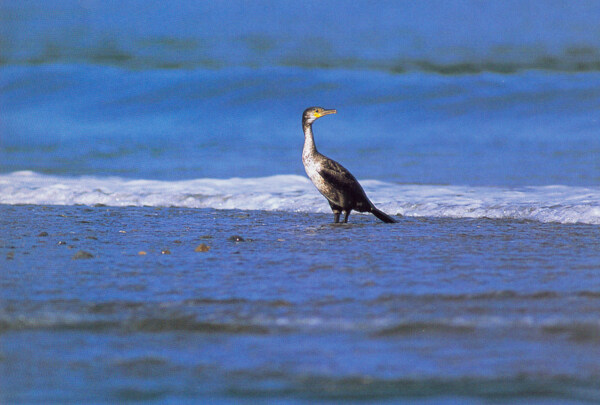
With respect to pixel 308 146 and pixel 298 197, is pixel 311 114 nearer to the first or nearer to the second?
pixel 308 146

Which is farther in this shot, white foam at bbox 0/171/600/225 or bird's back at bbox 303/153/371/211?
white foam at bbox 0/171/600/225

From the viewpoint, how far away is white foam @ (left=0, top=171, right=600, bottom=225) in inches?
312

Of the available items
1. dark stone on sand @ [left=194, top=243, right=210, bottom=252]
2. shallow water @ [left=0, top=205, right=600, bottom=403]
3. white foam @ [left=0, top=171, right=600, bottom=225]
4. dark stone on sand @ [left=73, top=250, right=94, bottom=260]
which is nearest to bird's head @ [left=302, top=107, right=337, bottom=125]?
white foam @ [left=0, top=171, right=600, bottom=225]

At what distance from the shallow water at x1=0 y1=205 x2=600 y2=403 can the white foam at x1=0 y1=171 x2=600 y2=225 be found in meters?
2.11

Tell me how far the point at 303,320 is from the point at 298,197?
614cm

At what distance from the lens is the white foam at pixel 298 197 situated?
7.92 meters

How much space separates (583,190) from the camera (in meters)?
9.18

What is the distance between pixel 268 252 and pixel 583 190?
5.20 metres

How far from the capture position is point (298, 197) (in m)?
9.48

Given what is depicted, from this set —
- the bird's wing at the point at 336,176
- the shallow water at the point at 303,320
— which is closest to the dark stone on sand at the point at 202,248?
the shallow water at the point at 303,320

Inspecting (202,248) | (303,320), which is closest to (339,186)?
(202,248)

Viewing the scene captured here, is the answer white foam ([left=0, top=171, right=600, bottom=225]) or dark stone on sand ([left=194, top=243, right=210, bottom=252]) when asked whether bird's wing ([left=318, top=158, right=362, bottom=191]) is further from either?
dark stone on sand ([left=194, top=243, right=210, bottom=252])

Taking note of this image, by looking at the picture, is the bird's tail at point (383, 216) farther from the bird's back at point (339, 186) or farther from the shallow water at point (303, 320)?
the shallow water at point (303, 320)

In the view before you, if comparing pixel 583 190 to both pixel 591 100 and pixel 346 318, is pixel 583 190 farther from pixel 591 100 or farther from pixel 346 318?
pixel 591 100
